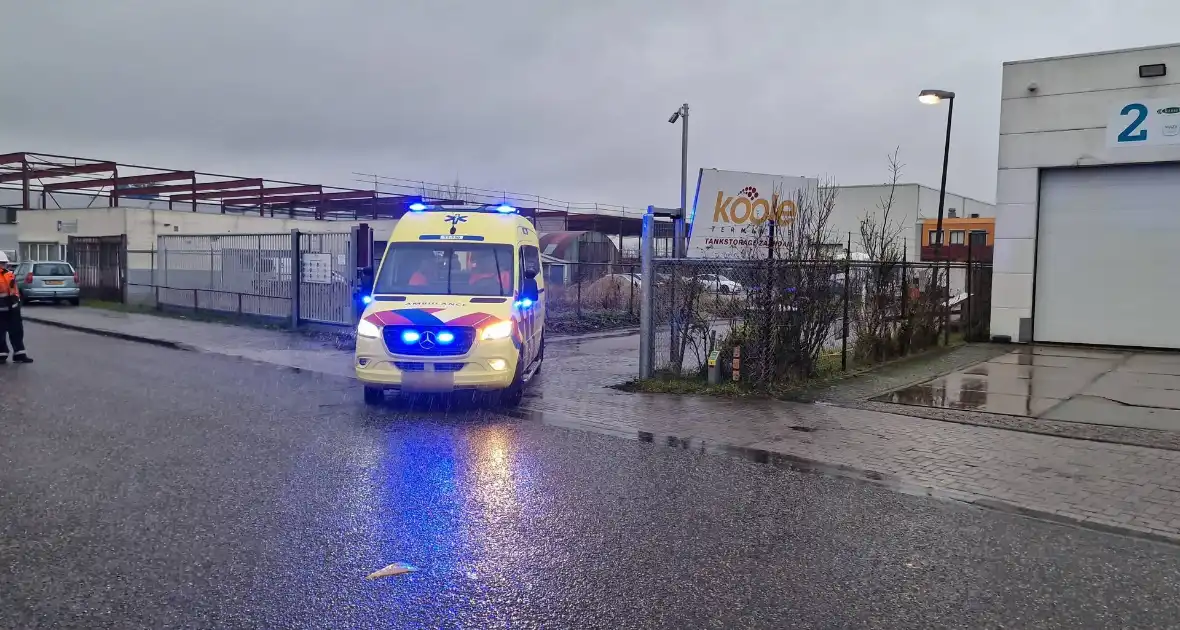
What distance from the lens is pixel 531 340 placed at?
39.1ft

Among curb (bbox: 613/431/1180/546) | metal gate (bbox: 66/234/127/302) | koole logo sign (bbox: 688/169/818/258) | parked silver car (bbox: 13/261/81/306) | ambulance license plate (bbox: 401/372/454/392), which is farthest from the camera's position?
metal gate (bbox: 66/234/127/302)

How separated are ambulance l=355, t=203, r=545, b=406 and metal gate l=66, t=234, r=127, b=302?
2102 centimetres

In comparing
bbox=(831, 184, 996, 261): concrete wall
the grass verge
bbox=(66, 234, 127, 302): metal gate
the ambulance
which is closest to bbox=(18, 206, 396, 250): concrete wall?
bbox=(66, 234, 127, 302): metal gate

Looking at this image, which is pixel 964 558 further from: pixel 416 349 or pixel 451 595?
pixel 416 349

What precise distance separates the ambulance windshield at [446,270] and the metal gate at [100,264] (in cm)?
2133

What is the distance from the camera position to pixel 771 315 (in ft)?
38.0

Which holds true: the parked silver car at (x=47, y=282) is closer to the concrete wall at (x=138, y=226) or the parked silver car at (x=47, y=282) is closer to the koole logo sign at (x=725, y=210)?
the concrete wall at (x=138, y=226)

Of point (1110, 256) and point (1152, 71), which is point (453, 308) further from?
point (1152, 71)

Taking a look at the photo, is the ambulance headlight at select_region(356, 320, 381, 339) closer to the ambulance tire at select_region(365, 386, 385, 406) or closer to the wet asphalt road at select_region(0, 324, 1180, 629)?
the ambulance tire at select_region(365, 386, 385, 406)

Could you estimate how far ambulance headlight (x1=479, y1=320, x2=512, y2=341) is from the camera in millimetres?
9820

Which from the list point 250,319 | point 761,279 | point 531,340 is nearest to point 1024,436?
point 761,279

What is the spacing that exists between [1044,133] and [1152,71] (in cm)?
208

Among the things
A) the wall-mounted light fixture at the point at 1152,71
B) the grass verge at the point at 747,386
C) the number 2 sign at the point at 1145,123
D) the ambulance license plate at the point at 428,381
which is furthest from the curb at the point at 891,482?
the wall-mounted light fixture at the point at 1152,71

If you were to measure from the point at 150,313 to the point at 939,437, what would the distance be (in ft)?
76.1
